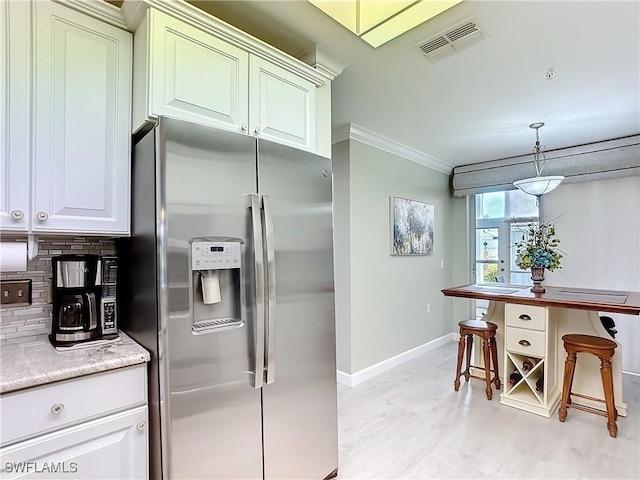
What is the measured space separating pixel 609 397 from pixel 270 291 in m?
2.62

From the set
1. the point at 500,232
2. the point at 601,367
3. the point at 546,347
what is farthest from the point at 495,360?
the point at 500,232

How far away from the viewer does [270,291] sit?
1.60 meters

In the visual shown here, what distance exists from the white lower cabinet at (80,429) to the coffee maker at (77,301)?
0.35 meters

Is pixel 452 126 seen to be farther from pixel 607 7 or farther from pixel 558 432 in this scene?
pixel 558 432

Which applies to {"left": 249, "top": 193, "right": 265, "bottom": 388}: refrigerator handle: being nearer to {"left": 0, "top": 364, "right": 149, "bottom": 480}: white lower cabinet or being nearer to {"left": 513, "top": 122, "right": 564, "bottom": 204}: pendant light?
{"left": 0, "top": 364, "right": 149, "bottom": 480}: white lower cabinet

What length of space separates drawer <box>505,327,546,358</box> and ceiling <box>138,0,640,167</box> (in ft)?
6.00

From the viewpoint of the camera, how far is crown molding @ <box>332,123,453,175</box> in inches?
132

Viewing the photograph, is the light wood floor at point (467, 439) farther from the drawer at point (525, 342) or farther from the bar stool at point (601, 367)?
the drawer at point (525, 342)

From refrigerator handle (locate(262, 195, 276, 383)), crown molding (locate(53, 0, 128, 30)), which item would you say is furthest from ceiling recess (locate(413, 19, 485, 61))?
crown molding (locate(53, 0, 128, 30))

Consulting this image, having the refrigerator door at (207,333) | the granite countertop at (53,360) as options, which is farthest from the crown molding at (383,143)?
the granite countertop at (53,360)

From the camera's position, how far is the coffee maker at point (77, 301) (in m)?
1.55

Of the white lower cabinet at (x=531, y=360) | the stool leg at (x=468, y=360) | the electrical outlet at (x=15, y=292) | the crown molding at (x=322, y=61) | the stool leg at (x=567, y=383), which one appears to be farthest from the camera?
the stool leg at (x=468, y=360)

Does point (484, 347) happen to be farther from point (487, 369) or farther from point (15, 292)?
point (15, 292)

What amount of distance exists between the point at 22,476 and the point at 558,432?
307 centimetres
